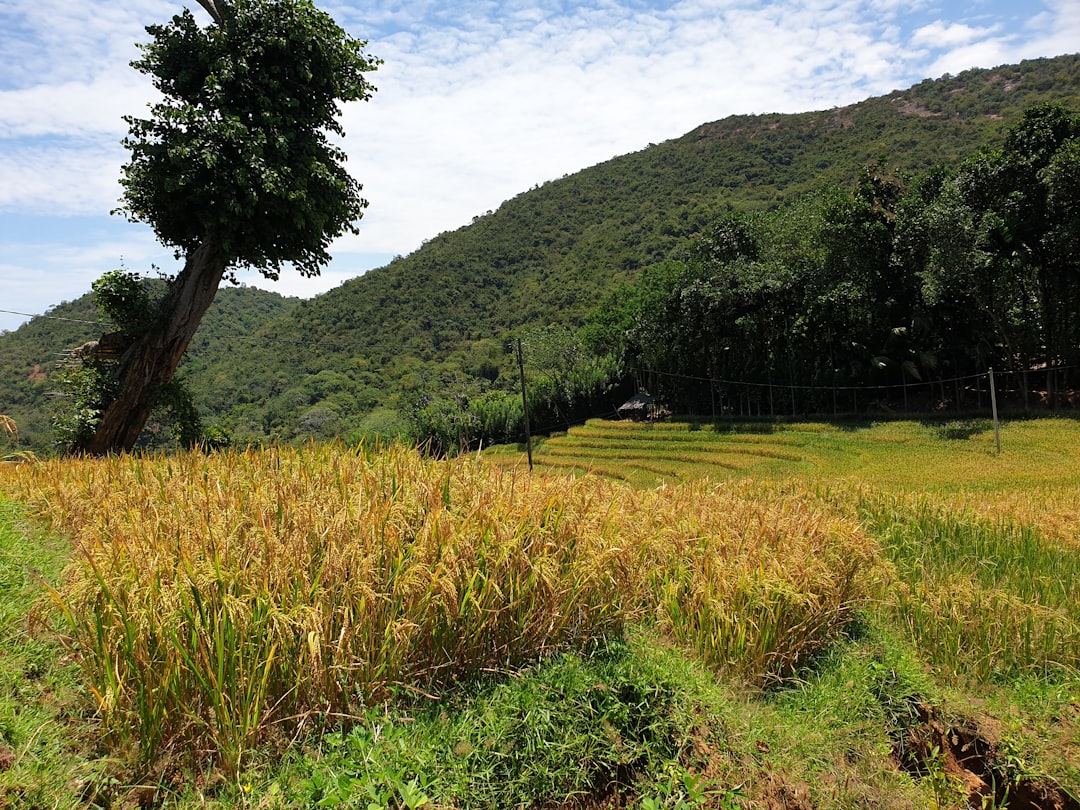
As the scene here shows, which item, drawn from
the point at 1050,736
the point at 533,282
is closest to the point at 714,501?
the point at 1050,736

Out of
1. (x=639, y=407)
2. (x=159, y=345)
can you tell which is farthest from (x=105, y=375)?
(x=639, y=407)

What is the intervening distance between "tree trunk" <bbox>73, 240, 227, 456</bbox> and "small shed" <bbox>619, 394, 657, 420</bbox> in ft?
108

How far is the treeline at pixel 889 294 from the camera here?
26250 millimetres

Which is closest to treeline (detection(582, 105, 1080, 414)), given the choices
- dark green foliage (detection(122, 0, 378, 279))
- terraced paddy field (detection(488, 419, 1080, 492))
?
terraced paddy field (detection(488, 419, 1080, 492))

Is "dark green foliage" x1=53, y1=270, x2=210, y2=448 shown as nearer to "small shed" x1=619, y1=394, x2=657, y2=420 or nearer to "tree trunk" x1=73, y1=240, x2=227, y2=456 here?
"tree trunk" x1=73, y1=240, x2=227, y2=456

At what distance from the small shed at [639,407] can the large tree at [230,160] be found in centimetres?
3216

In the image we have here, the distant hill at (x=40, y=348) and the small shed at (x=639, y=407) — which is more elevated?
the distant hill at (x=40, y=348)

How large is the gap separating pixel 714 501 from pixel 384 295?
72714 millimetres

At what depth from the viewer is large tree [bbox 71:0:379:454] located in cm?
1138

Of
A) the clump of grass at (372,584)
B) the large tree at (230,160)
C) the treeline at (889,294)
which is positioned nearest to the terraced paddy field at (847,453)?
the treeline at (889,294)

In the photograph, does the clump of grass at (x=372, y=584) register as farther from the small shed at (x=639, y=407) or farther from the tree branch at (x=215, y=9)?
the small shed at (x=639, y=407)

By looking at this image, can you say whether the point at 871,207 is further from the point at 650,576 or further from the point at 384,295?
the point at 384,295

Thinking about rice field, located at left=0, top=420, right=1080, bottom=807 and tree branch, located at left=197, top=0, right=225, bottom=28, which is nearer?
rice field, located at left=0, top=420, right=1080, bottom=807

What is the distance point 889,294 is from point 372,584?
3405cm
